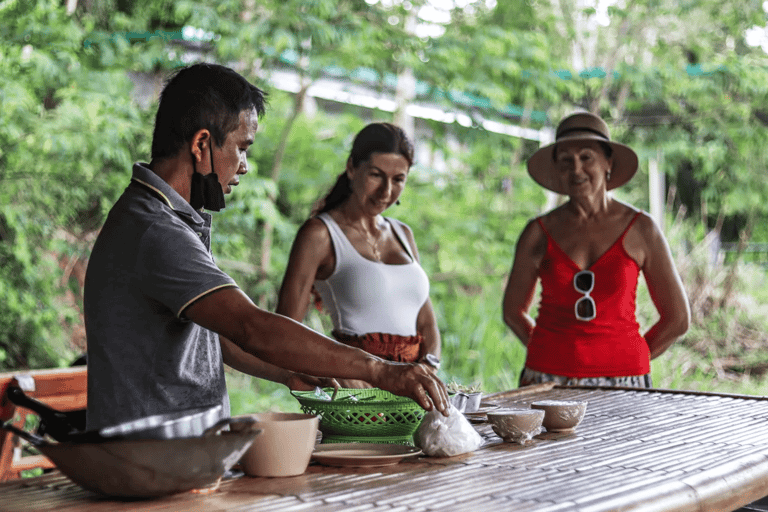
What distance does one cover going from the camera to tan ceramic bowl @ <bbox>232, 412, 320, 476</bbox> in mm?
1528

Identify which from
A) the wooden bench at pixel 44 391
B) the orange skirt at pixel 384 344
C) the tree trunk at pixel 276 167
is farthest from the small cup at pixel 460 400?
the tree trunk at pixel 276 167

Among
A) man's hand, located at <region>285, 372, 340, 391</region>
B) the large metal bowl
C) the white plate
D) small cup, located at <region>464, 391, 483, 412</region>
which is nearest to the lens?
the large metal bowl

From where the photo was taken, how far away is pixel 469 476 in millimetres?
1542

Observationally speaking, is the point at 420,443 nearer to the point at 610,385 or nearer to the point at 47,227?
the point at 610,385

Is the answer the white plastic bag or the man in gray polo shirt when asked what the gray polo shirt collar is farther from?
the white plastic bag

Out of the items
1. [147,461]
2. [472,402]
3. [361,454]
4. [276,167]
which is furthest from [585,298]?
[276,167]

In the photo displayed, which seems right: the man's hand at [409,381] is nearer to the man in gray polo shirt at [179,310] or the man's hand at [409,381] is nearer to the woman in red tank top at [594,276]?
the man in gray polo shirt at [179,310]

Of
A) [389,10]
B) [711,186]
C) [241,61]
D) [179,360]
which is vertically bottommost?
[179,360]

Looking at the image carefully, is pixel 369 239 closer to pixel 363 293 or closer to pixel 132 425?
pixel 363 293

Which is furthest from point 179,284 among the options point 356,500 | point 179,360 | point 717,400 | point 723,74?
point 723,74

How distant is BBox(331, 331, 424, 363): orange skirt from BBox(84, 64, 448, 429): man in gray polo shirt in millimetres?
1051

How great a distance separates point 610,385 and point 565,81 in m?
4.13

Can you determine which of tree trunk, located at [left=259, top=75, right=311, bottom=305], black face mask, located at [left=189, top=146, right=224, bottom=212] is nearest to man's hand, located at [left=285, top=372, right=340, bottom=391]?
black face mask, located at [left=189, top=146, right=224, bottom=212]

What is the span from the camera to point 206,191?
170 centimetres
